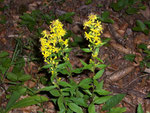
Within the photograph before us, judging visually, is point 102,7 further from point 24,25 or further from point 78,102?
point 78,102

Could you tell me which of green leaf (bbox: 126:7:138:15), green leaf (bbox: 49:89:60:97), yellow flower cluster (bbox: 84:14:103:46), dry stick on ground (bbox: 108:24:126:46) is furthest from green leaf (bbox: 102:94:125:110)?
green leaf (bbox: 126:7:138:15)

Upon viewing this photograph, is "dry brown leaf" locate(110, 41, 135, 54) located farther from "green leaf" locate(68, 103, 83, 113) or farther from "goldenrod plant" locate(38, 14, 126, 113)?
"green leaf" locate(68, 103, 83, 113)

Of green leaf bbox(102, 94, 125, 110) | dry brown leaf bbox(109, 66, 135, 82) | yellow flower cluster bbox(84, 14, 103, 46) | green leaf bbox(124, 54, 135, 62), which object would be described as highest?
yellow flower cluster bbox(84, 14, 103, 46)

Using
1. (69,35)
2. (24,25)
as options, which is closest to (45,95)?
(69,35)

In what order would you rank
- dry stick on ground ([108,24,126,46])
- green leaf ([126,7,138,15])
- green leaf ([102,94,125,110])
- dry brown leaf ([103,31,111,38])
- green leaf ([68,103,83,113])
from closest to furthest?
1. green leaf ([68,103,83,113])
2. green leaf ([102,94,125,110])
3. dry stick on ground ([108,24,126,46])
4. dry brown leaf ([103,31,111,38])
5. green leaf ([126,7,138,15])

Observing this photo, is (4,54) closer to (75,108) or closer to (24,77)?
(24,77)

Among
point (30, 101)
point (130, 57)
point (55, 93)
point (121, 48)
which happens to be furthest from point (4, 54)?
point (130, 57)

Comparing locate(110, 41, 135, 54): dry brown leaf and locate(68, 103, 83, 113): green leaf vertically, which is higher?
locate(110, 41, 135, 54): dry brown leaf
